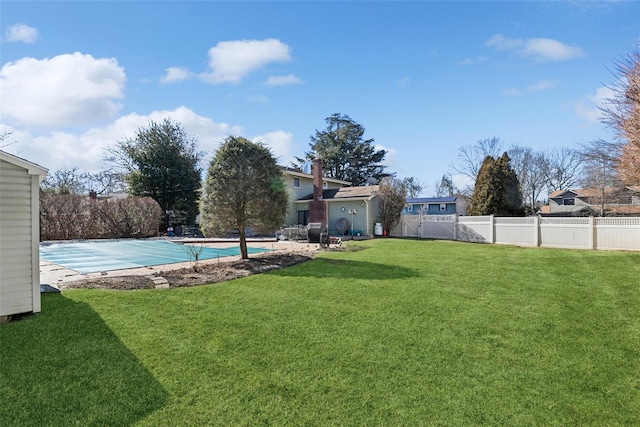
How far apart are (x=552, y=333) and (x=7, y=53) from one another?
16.8 metres

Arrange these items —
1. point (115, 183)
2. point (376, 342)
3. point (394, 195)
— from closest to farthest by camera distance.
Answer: point (376, 342), point (394, 195), point (115, 183)

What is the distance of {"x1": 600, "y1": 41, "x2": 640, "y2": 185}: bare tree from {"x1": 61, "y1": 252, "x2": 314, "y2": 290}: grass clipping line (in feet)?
28.8

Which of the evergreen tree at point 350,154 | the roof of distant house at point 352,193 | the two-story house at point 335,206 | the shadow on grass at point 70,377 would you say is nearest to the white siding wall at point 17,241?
the shadow on grass at point 70,377

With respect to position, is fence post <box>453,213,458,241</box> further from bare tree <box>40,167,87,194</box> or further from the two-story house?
bare tree <box>40,167,87,194</box>

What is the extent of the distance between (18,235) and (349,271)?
7078mm

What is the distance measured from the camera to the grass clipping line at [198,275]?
24.6ft

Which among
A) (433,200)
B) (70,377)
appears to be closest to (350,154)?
(433,200)

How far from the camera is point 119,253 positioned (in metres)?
16.1

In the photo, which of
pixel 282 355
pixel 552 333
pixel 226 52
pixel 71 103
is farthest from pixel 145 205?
pixel 552 333

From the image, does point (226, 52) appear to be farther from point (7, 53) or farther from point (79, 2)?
point (7, 53)

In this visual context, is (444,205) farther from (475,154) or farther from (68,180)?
(68,180)

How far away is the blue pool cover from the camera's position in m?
12.7

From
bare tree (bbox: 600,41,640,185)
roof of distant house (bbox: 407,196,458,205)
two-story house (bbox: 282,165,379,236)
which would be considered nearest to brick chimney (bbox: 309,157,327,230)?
two-story house (bbox: 282,165,379,236)

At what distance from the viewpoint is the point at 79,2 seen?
911cm
